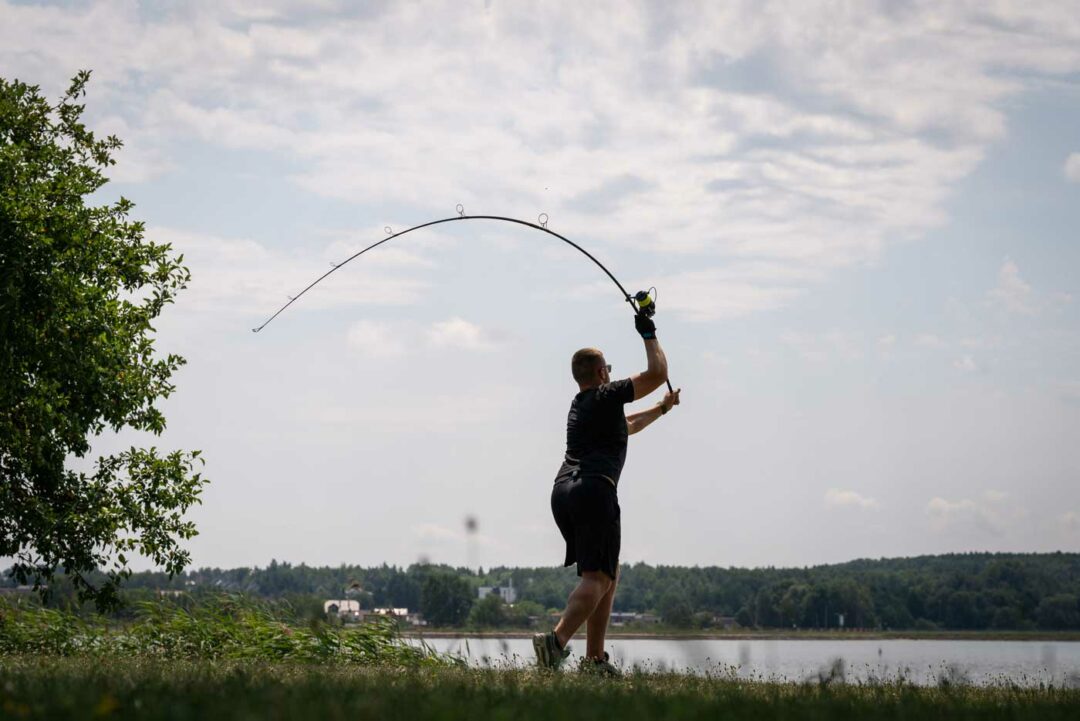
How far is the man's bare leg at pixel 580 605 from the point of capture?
881cm

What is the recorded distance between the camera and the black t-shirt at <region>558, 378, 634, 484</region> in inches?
357

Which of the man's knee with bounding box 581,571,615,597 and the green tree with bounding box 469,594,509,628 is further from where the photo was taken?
the green tree with bounding box 469,594,509,628

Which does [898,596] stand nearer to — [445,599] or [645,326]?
[445,599]

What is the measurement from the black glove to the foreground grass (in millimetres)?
3077

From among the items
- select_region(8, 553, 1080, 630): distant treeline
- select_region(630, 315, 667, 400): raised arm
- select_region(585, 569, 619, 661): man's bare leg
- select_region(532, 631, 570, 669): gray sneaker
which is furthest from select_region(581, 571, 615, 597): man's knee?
select_region(8, 553, 1080, 630): distant treeline

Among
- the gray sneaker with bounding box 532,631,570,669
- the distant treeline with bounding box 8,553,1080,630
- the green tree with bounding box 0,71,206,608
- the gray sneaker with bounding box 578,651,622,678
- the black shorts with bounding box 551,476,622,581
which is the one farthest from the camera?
the distant treeline with bounding box 8,553,1080,630

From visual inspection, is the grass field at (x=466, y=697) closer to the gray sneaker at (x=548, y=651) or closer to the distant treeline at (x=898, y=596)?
the gray sneaker at (x=548, y=651)

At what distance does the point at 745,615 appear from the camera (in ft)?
151

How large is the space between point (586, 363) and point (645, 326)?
23.5 inches

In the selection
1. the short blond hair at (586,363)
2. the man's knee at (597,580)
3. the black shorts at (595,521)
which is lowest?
the man's knee at (597,580)

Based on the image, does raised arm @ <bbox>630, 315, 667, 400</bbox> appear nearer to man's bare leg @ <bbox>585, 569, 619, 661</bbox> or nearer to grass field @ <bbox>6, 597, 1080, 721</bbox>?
man's bare leg @ <bbox>585, 569, 619, 661</bbox>

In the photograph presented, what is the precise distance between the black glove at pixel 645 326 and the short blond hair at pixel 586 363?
41cm

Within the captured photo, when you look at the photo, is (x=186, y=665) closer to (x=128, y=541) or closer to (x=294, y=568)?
(x=128, y=541)

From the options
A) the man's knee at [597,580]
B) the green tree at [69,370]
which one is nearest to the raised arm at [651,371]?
the man's knee at [597,580]
